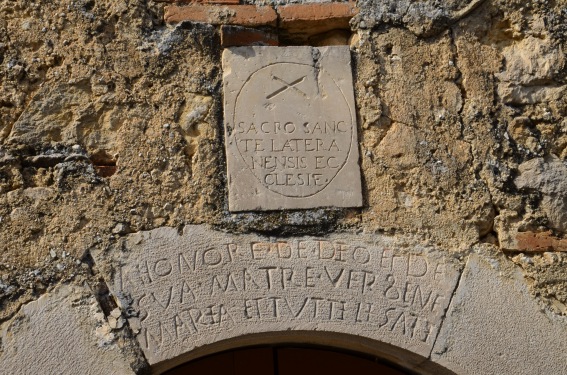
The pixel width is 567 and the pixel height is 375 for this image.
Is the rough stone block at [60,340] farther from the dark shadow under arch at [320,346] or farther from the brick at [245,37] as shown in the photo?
the brick at [245,37]

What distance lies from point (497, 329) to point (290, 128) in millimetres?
970

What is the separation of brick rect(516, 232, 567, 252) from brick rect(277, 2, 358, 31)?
0.99 metres

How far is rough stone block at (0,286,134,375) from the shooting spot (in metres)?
2.66

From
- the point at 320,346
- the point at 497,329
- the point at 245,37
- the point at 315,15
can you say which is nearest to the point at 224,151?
the point at 245,37

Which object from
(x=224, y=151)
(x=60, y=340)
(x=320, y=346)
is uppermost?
(x=224, y=151)

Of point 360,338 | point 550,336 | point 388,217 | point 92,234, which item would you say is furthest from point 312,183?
point 550,336

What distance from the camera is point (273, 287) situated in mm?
2830

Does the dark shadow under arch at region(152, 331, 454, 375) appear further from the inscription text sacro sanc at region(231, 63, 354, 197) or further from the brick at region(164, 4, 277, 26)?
the brick at region(164, 4, 277, 26)

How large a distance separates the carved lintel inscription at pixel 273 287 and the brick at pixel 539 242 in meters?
0.26

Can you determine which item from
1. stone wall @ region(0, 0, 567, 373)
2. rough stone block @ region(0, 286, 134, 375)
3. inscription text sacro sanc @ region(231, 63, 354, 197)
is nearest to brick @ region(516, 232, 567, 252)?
stone wall @ region(0, 0, 567, 373)

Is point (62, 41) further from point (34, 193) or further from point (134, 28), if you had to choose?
point (34, 193)

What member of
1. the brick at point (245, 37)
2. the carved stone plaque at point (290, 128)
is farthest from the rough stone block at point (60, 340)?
the brick at point (245, 37)

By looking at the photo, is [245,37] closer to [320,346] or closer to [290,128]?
[290,128]

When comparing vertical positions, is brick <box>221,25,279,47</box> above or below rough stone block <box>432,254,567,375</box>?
above
